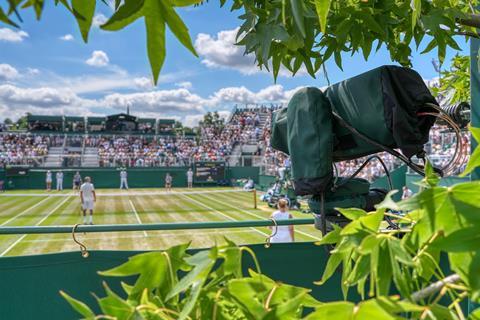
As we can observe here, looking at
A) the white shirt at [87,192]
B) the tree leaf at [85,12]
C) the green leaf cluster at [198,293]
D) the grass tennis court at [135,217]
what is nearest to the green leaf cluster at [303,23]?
the tree leaf at [85,12]

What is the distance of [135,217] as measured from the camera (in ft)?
57.5

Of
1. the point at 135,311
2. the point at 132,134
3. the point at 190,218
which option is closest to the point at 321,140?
the point at 135,311

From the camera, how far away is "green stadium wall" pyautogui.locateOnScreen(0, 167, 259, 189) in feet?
103

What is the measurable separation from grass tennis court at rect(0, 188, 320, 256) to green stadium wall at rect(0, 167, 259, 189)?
5320mm

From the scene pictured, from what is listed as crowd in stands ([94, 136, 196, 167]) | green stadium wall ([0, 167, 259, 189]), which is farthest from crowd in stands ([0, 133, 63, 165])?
green stadium wall ([0, 167, 259, 189])

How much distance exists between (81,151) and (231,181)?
57.1 ft

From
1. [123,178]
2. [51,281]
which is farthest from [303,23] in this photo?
[123,178]

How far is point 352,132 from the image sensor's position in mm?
1910

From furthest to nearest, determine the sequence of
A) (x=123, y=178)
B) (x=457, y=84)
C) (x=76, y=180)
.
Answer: (x=123, y=178), (x=76, y=180), (x=457, y=84)

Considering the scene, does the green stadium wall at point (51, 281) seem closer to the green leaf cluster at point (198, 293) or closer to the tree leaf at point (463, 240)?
the green leaf cluster at point (198, 293)

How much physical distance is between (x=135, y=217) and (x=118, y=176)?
1622 cm

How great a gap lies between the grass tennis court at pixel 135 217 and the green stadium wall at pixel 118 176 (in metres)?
5.32

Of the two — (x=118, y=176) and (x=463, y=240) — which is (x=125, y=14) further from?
(x=118, y=176)

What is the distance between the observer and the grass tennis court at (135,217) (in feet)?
39.3
